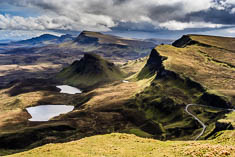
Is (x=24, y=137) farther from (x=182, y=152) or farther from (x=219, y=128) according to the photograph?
(x=182, y=152)

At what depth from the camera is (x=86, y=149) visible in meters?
59.4

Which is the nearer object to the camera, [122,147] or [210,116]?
[122,147]

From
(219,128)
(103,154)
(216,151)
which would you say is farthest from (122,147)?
(219,128)

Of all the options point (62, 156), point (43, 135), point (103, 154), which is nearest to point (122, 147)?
point (103, 154)

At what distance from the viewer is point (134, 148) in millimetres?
57500

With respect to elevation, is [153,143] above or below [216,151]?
below

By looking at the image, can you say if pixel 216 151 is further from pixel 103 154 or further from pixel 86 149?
pixel 86 149

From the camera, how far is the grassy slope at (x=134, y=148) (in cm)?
4253

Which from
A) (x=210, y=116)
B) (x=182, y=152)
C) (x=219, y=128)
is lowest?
(x=210, y=116)

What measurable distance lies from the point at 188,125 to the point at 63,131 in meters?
109

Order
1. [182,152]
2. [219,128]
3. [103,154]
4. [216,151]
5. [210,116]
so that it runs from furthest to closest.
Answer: [210,116], [219,128], [103,154], [182,152], [216,151]

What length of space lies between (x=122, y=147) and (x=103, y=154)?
8026 mm

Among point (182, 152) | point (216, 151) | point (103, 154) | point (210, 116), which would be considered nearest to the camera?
point (216, 151)

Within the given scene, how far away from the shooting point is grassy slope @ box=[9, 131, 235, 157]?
42531mm
